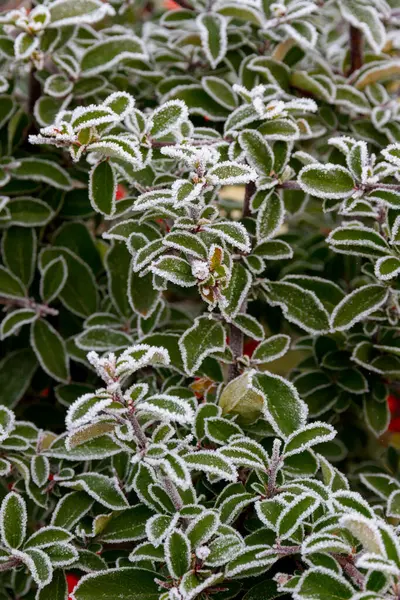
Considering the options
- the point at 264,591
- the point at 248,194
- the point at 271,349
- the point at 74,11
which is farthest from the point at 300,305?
the point at 74,11

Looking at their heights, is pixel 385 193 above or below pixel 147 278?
above

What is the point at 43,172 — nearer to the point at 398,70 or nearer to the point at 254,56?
the point at 254,56

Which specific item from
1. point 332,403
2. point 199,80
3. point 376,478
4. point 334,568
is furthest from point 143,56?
point 334,568

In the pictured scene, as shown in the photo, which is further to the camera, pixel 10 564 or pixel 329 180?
pixel 329 180

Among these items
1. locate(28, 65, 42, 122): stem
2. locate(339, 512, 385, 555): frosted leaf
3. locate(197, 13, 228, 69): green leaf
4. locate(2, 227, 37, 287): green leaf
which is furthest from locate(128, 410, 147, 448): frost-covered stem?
locate(28, 65, 42, 122): stem

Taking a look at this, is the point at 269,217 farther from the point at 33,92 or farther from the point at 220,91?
the point at 33,92

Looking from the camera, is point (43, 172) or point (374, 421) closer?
point (374, 421)

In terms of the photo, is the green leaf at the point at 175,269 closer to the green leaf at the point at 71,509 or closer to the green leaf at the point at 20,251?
the green leaf at the point at 71,509
